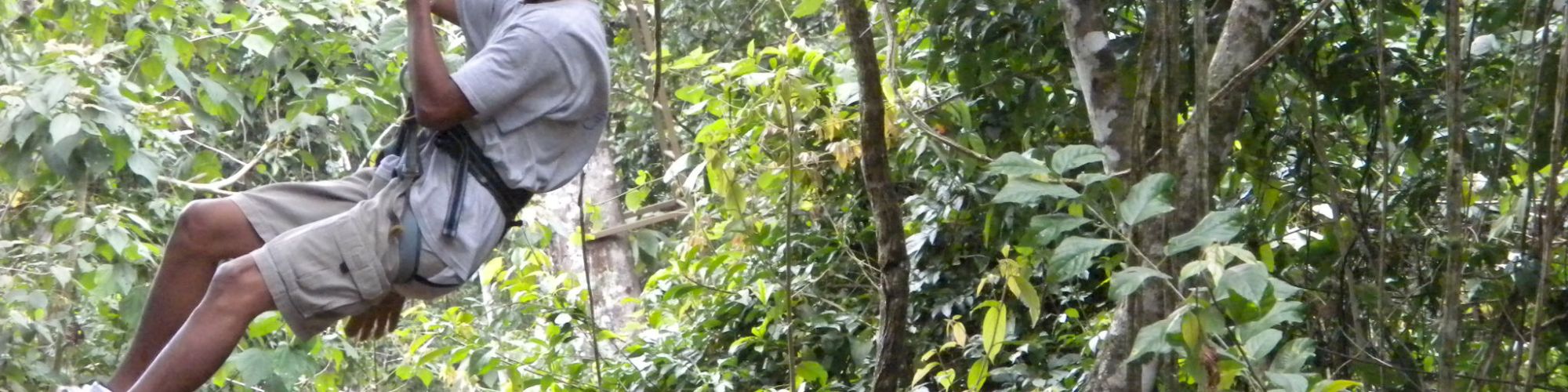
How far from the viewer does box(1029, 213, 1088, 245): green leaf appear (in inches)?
61.6

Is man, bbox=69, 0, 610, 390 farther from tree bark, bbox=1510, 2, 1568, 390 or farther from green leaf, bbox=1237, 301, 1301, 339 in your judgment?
tree bark, bbox=1510, 2, 1568, 390

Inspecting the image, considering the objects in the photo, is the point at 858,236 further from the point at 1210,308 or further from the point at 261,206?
the point at 1210,308

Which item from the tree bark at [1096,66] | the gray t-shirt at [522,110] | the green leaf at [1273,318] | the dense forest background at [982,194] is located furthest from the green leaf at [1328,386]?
the gray t-shirt at [522,110]

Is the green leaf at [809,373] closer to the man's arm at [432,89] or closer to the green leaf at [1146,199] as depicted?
the man's arm at [432,89]

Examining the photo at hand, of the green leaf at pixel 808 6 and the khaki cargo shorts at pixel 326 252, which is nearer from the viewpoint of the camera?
the khaki cargo shorts at pixel 326 252

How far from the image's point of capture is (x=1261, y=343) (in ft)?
5.02

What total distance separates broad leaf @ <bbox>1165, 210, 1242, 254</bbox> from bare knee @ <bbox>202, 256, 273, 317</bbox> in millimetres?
1099

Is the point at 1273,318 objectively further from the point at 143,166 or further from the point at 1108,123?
the point at 143,166

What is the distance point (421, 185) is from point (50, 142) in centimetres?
175

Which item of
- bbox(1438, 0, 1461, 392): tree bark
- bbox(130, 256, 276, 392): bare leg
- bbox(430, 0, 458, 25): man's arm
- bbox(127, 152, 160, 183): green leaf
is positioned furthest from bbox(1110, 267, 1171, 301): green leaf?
bbox(127, 152, 160, 183): green leaf

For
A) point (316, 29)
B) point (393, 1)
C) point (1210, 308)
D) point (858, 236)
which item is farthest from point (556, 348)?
point (1210, 308)

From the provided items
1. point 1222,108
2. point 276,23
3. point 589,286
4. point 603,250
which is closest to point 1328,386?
point 1222,108

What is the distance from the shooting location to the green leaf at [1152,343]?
1501mm

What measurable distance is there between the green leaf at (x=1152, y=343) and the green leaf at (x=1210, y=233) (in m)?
0.09
